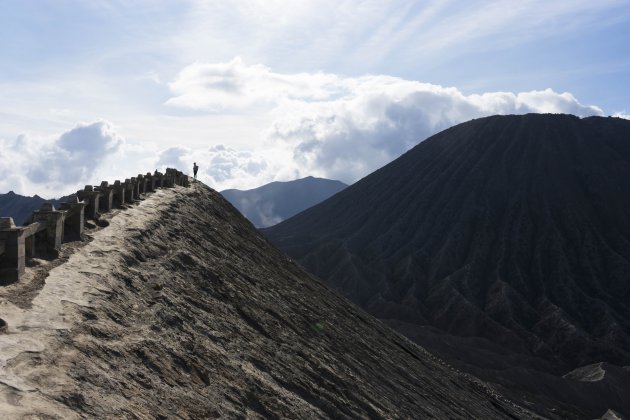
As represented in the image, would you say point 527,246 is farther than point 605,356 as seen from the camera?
Yes

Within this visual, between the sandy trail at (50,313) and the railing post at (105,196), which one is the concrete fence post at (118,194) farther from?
the sandy trail at (50,313)

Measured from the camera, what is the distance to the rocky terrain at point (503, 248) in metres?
80.2

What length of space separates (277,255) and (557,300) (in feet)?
254

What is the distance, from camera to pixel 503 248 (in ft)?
365

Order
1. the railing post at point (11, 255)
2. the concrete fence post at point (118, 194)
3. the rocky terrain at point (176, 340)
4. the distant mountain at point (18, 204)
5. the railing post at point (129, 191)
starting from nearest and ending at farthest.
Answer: the rocky terrain at point (176, 340) < the railing post at point (11, 255) < the concrete fence post at point (118, 194) < the railing post at point (129, 191) < the distant mountain at point (18, 204)

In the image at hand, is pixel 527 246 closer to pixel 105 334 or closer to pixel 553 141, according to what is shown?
pixel 553 141

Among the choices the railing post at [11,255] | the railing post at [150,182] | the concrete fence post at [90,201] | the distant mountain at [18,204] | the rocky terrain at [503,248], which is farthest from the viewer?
the distant mountain at [18,204]

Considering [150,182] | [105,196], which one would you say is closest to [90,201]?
[105,196]

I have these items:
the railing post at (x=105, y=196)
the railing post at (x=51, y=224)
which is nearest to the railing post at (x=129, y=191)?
the railing post at (x=105, y=196)

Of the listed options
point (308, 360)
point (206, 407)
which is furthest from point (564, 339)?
point (206, 407)

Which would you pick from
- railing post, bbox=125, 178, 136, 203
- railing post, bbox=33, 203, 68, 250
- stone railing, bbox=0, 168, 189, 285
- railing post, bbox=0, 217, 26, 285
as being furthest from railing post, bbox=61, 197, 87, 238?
railing post, bbox=125, 178, 136, 203

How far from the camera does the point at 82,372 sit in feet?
27.0

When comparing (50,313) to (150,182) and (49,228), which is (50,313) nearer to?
(49,228)

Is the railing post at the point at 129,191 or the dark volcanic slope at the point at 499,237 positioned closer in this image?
the railing post at the point at 129,191
